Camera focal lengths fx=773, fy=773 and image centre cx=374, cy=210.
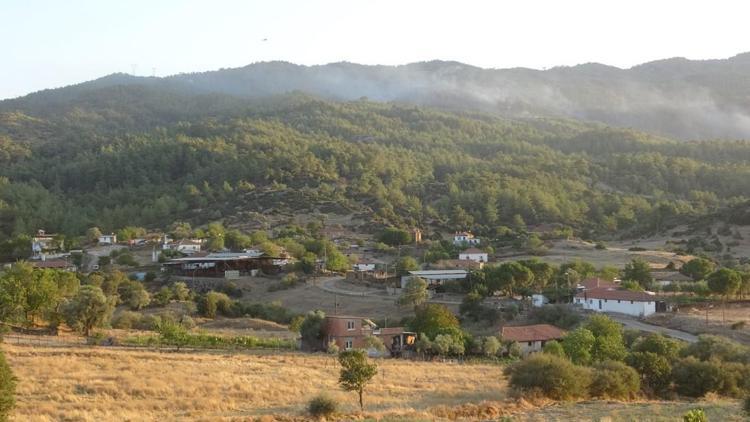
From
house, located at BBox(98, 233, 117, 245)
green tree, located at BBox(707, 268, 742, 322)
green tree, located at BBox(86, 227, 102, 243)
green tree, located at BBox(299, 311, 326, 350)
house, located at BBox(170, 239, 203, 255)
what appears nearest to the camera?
green tree, located at BBox(299, 311, 326, 350)

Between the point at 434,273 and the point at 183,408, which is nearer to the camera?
the point at 183,408

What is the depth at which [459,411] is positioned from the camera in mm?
21500

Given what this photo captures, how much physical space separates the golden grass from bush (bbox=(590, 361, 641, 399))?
10.6 ft

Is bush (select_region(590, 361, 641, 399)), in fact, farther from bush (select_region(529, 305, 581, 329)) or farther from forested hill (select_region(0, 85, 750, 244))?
forested hill (select_region(0, 85, 750, 244))

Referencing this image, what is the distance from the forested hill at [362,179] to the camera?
99.1 meters

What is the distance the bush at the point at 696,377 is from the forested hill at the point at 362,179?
215 ft

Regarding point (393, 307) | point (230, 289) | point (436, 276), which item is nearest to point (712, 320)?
point (393, 307)

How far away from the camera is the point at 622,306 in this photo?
1785 inches

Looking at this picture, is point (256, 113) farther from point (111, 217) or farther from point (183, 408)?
point (183, 408)

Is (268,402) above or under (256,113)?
under

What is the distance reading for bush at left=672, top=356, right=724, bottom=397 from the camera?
26.8 m

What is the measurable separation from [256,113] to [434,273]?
144433 mm

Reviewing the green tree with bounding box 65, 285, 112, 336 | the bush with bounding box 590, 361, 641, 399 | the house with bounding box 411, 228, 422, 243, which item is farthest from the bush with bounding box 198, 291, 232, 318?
the house with bounding box 411, 228, 422, 243

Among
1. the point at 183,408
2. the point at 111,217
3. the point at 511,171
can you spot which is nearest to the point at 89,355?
the point at 183,408
